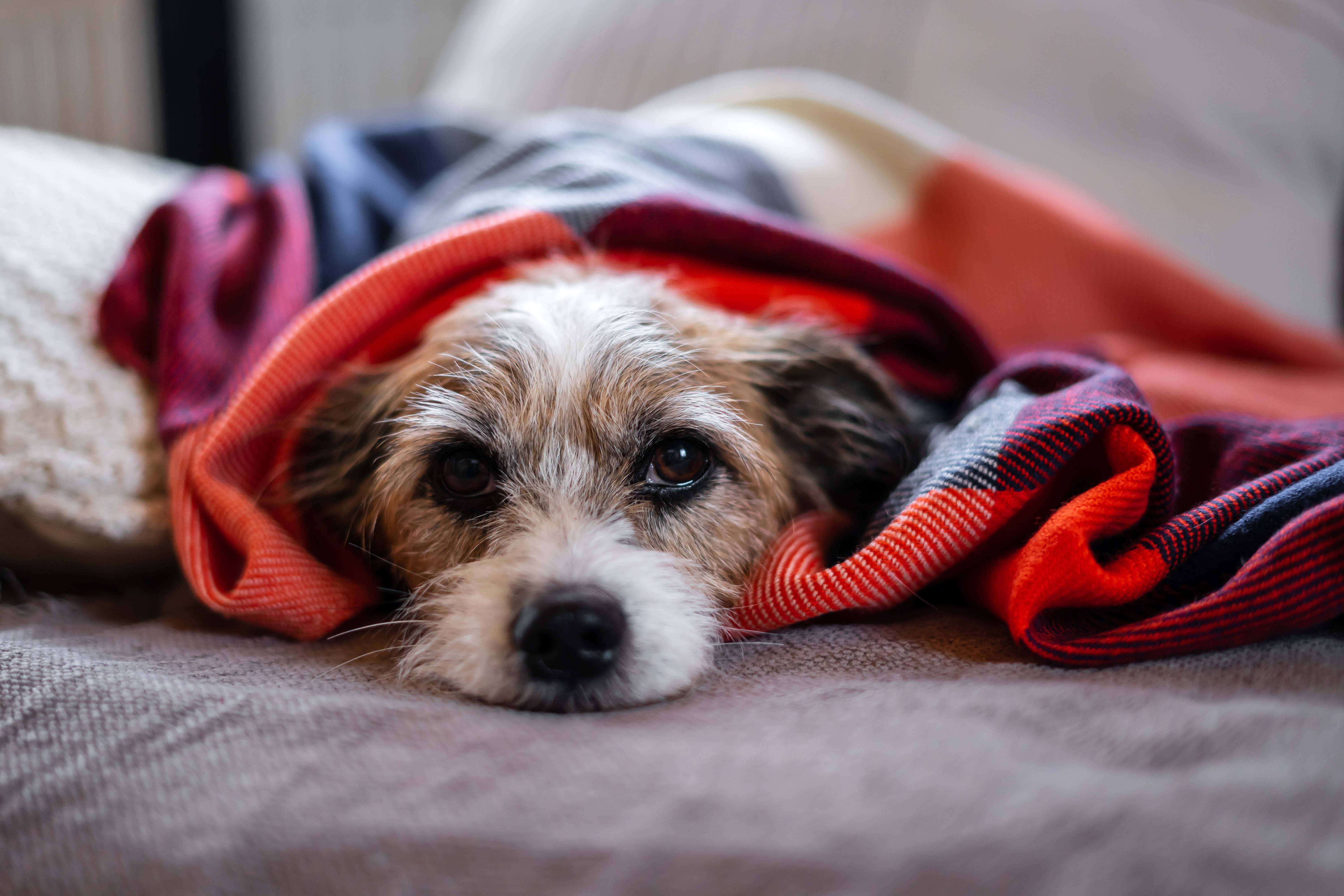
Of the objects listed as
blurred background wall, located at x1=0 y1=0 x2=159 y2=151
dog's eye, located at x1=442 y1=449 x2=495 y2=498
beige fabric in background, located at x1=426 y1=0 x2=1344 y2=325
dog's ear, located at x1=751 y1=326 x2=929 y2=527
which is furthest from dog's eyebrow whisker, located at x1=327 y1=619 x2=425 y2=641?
blurred background wall, located at x1=0 y1=0 x2=159 y2=151

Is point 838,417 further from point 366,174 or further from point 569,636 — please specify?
point 366,174

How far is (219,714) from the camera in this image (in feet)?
2.86

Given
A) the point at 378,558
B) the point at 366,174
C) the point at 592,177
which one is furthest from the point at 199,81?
the point at 378,558

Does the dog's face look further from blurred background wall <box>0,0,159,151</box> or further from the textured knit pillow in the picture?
blurred background wall <box>0,0,159,151</box>

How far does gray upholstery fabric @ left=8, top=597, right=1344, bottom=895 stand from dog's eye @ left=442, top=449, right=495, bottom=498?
1.22ft

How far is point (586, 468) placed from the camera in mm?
1271

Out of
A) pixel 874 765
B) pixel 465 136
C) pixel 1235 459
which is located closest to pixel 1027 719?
pixel 874 765

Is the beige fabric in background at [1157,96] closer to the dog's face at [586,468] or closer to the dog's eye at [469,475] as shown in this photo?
the dog's face at [586,468]

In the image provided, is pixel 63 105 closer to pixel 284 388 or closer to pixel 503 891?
pixel 284 388

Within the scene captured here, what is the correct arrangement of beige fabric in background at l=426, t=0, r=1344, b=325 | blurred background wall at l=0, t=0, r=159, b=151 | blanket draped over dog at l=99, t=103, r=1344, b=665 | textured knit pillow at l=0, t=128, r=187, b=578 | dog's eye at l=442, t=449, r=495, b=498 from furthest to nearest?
blurred background wall at l=0, t=0, r=159, b=151, beige fabric in background at l=426, t=0, r=1344, b=325, dog's eye at l=442, t=449, r=495, b=498, textured knit pillow at l=0, t=128, r=187, b=578, blanket draped over dog at l=99, t=103, r=1344, b=665

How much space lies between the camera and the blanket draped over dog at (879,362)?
95 cm

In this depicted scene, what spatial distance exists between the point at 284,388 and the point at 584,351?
46 cm

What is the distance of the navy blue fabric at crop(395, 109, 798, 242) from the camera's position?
1.49m

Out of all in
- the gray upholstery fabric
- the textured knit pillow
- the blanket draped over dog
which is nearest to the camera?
the gray upholstery fabric
